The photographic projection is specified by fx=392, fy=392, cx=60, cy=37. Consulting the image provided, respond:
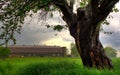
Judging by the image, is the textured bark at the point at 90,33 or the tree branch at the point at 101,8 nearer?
the tree branch at the point at 101,8

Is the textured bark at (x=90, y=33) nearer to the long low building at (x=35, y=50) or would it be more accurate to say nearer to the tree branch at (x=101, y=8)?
the tree branch at (x=101, y=8)

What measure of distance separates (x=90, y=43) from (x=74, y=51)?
121 metres

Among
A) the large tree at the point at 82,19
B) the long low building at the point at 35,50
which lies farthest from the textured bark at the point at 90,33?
the long low building at the point at 35,50

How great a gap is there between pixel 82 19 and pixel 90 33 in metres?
1.32

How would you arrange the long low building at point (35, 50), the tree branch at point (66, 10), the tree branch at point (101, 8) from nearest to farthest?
the tree branch at point (101, 8)
the tree branch at point (66, 10)
the long low building at point (35, 50)

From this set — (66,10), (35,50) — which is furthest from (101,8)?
(35,50)

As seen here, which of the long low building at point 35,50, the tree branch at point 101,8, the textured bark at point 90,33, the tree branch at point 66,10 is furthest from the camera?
the long low building at point 35,50

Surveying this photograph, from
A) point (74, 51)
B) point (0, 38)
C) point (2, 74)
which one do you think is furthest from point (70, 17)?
point (74, 51)

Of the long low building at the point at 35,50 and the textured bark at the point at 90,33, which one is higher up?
the textured bark at the point at 90,33

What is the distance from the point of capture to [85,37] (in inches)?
1033

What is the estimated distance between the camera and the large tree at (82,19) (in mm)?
25109

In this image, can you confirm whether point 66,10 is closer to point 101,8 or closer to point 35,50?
point 101,8

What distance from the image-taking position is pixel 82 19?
88.2 ft

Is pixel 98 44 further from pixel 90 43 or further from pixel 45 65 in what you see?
pixel 45 65
